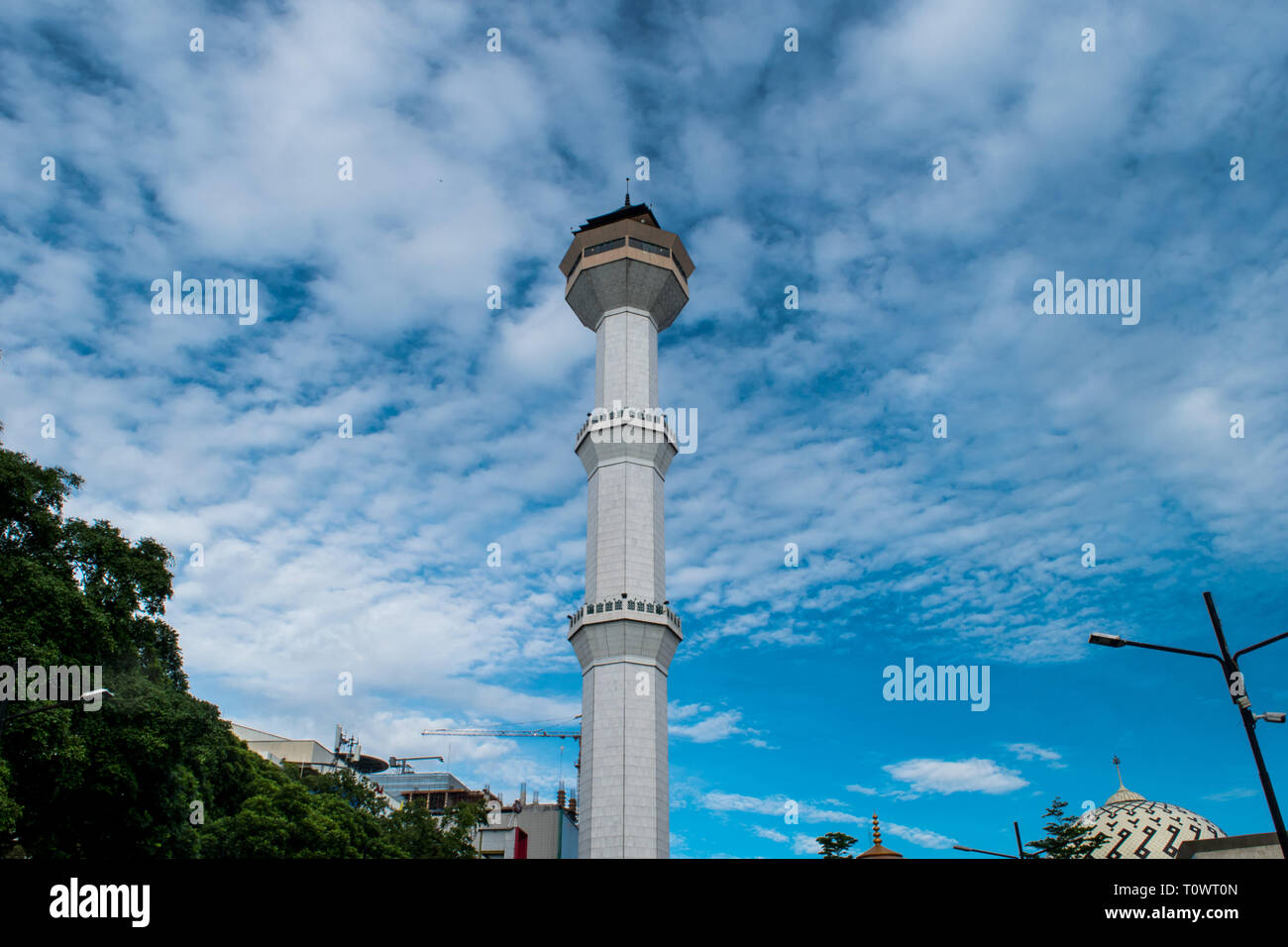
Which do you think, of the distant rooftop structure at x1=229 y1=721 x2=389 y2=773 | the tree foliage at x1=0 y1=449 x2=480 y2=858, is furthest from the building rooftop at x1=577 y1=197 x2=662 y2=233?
the distant rooftop structure at x1=229 y1=721 x2=389 y2=773

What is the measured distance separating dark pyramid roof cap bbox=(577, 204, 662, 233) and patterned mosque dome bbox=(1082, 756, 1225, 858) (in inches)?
2293

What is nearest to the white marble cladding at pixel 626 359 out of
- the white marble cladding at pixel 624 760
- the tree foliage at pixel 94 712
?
the white marble cladding at pixel 624 760

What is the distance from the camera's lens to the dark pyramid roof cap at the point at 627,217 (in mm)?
76750

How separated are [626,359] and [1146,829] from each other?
53.2 metres

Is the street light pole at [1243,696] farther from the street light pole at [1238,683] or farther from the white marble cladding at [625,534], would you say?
the white marble cladding at [625,534]

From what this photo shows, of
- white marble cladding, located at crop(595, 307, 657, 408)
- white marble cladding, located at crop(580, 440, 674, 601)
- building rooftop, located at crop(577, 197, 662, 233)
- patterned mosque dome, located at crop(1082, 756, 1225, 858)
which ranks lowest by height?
patterned mosque dome, located at crop(1082, 756, 1225, 858)

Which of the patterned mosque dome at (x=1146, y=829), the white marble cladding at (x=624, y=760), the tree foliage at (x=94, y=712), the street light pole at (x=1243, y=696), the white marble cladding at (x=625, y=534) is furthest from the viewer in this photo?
the patterned mosque dome at (x=1146, y=829)

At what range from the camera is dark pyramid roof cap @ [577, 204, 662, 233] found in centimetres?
7675

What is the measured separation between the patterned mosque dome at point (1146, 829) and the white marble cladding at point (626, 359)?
149 ft

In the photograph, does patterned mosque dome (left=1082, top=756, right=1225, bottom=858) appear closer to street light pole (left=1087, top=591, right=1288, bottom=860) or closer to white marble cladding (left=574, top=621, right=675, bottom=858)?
white marble cladding (left=574, top=621, right=675, bottom=858)

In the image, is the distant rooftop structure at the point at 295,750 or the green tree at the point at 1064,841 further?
the distant rooftop structure at the point at 295,750

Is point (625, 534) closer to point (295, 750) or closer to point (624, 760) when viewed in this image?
point (624, 760)

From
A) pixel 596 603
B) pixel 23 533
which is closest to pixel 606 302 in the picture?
pixel 596 603
